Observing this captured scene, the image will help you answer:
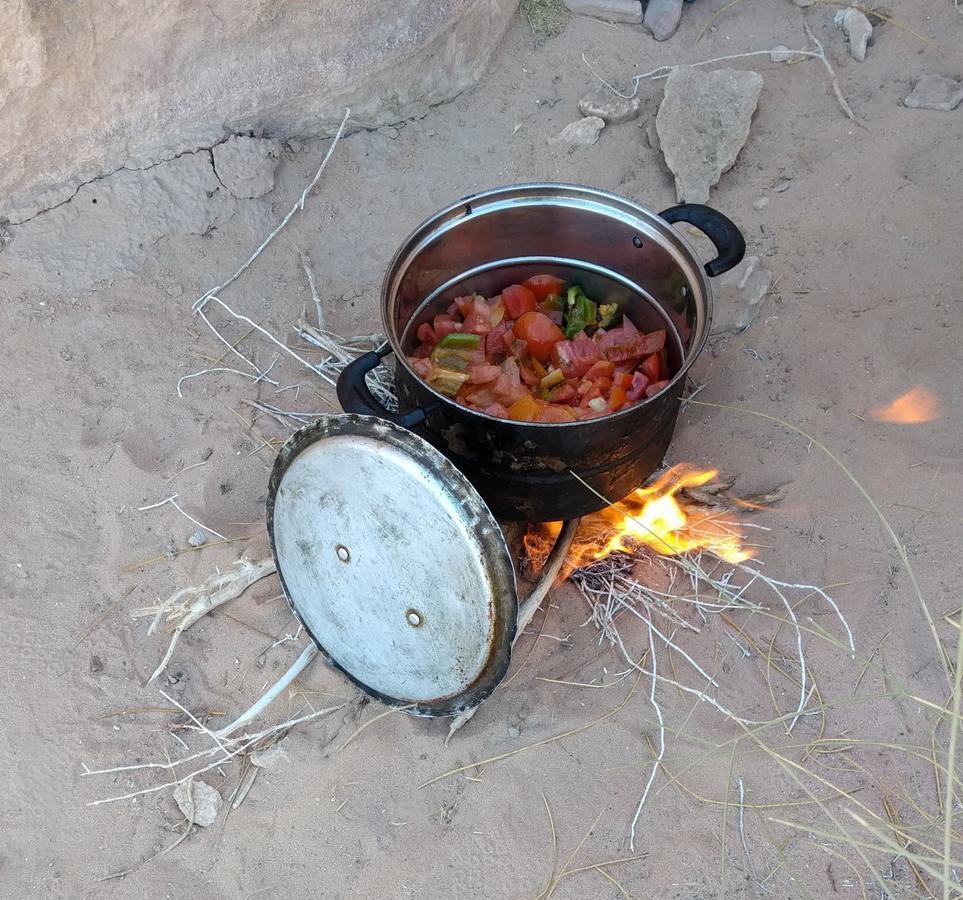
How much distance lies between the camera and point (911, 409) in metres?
2.90

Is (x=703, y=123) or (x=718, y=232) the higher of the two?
(x=718, y=232)

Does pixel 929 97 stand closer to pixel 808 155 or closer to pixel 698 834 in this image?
pixel 808 155

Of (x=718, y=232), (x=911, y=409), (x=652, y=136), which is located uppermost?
(x=718, y=232)

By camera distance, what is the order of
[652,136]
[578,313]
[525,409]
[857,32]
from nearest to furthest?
[525,409], [578,313], [652,136], [857,32]

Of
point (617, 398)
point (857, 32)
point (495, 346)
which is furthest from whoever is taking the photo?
point (857, 32)

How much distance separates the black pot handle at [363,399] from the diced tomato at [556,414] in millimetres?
368

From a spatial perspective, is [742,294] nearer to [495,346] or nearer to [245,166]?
[495,346]

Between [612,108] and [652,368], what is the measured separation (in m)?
1.62

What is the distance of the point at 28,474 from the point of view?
115 inches

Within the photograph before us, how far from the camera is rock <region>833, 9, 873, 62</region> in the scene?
3754 millimetres

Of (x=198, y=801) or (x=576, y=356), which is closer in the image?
(x=198, y=801)

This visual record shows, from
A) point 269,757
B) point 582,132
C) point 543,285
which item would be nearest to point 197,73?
point 582,132

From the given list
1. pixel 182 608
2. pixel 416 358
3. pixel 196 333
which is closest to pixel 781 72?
pixel 416 358

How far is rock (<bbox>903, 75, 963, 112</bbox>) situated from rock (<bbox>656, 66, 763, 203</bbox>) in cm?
61
